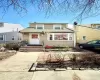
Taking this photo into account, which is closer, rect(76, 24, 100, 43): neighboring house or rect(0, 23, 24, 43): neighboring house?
rect(76, 24, 100, 43): neighboring house

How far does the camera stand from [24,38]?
31875 mm

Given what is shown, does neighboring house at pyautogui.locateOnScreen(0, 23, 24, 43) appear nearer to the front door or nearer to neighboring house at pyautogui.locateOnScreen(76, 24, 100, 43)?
the front door

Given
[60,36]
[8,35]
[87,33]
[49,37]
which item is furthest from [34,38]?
[87,33]

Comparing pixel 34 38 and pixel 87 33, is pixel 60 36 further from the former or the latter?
pixel 87 33

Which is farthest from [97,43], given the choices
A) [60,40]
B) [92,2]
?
[92,2]

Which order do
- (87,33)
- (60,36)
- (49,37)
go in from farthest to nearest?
(87,33)
(49,37)
(60,36)

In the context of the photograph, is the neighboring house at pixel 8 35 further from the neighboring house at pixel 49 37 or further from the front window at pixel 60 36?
the front window at pixel 60 36

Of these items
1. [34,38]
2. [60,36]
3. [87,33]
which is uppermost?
[87,33]

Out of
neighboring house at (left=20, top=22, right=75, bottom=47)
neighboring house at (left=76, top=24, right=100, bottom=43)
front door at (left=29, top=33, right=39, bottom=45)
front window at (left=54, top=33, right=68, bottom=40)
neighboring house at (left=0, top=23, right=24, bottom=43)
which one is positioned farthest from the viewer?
neighboring house at (left=0, top=23, right=24, bottom=43)

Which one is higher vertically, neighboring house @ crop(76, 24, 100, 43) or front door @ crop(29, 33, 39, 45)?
neighboring house @ crop(76, 24, 100, 43)

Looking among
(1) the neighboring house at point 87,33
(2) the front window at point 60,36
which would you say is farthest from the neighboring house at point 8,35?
(1) the neighboring house at point 87,33

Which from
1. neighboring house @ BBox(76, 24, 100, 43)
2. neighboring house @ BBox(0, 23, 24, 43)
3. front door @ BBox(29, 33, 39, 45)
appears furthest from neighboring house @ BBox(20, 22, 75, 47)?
neighboring house @ BBox(0, 23, 24, 43)

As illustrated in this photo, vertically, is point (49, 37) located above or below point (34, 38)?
above

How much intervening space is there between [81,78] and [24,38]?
24893mm
